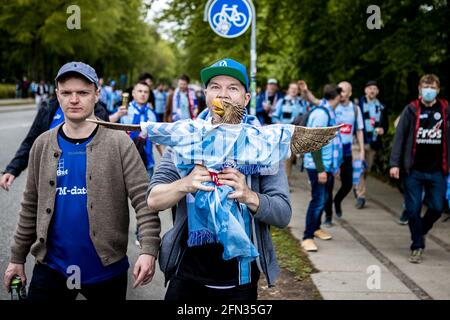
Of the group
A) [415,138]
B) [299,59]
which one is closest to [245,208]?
[415,138]

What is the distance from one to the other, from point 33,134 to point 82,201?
6.89ft

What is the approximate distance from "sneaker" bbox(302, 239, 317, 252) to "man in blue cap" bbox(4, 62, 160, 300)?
402 cm

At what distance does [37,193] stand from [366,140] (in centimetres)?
755

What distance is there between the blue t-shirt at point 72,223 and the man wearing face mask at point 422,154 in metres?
4.35

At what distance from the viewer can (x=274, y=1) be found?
38.9 feet

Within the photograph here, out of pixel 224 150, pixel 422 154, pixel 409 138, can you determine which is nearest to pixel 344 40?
pixel 409 138

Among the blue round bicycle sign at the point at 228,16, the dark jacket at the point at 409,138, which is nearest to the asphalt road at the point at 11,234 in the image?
the blue round bicycle sign at the point at 228,16

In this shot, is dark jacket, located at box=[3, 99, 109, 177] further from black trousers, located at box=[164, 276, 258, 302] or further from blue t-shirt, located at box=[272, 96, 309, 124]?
blue t-shirt, located at box=[272, 96, 309, 124]

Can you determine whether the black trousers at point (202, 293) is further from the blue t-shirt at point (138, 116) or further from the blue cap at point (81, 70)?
the blue t-shirt at point (138, 116)

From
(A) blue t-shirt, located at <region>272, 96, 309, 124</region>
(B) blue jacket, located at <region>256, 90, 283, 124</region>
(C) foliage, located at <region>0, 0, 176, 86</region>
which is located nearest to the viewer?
(A) blue t-shirt, located at <region>272, 96, 309, 124</region>

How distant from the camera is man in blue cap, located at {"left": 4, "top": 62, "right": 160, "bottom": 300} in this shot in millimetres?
2986

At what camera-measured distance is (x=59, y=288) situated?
120 inches

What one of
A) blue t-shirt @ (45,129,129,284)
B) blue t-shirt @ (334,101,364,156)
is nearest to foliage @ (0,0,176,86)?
blue t-shirt @ (334,101,364,156)

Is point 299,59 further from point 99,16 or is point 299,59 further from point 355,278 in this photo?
point 99,16
